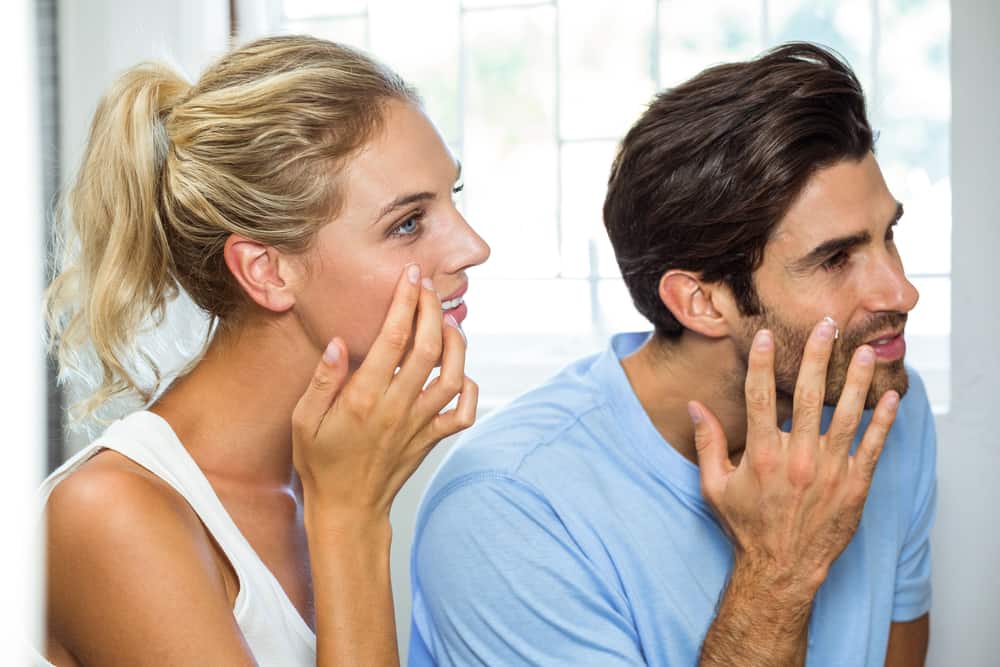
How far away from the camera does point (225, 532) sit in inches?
42.6

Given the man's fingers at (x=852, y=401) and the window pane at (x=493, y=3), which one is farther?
the window pane at (x=493, y=3)

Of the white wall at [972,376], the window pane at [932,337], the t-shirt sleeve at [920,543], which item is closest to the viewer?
the t-shirt sleeve at [920,543]

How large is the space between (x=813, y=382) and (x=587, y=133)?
3.62ft

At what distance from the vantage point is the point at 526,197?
2.15 meters

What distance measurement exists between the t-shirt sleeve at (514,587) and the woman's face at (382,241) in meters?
0.23

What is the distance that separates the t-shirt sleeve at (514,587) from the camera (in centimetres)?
113

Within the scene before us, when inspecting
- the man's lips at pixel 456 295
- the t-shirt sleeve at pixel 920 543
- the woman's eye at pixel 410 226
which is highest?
the woman's eye at pixel 410 226

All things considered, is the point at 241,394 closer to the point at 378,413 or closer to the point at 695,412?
the point at 378,413

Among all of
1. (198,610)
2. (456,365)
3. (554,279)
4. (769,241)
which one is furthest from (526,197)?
(198,610)

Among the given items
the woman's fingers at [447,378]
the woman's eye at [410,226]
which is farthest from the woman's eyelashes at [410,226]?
the woman's fingers at [447,378]

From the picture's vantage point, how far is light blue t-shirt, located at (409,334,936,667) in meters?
1.13

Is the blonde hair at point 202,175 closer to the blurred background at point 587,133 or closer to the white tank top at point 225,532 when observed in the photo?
the white tank top at point 225,532

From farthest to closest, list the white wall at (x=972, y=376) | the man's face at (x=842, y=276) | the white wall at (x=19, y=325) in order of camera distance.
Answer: the white wall at (x=972, y=376) → the man's face at (x=842, y=276) → the white wall at (x=19, y=325)

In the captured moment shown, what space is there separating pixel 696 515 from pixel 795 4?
46.7 inches
